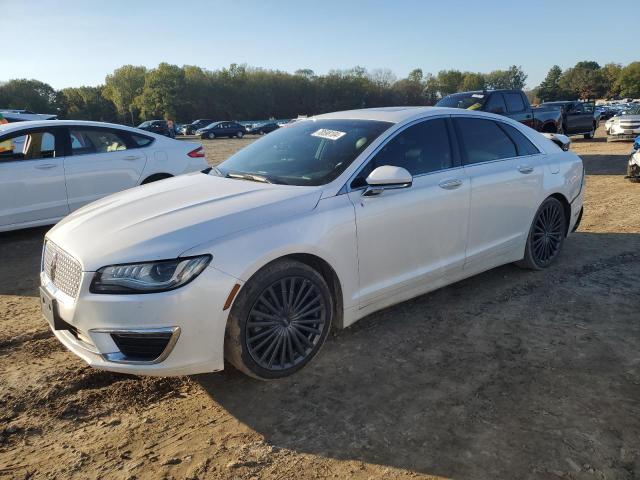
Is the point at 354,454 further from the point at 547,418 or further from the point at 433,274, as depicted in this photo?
the point at 433,274

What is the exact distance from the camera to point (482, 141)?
4.39 meters

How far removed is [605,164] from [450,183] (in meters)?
11.1

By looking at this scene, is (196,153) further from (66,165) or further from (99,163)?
(66,165)

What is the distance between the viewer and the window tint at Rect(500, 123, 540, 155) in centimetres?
471

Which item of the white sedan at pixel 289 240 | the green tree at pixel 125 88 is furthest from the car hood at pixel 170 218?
the green tree at pixel 125 88

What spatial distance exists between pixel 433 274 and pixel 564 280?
1.66 metres

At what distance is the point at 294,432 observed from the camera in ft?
8.69

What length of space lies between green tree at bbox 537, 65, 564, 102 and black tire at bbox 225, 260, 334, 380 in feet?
394

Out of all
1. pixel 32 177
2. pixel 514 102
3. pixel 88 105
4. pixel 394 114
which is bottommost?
pixel 32 177

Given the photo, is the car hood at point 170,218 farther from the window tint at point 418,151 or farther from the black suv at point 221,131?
the black suv at point 221,131

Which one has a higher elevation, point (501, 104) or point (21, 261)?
point (501, 104)

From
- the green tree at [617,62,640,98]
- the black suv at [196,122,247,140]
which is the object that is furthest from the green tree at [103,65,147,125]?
the green tree at [617,62,640,98]

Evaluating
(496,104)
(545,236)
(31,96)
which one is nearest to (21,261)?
(545,236)

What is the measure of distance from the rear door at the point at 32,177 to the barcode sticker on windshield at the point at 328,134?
4.03 metres
